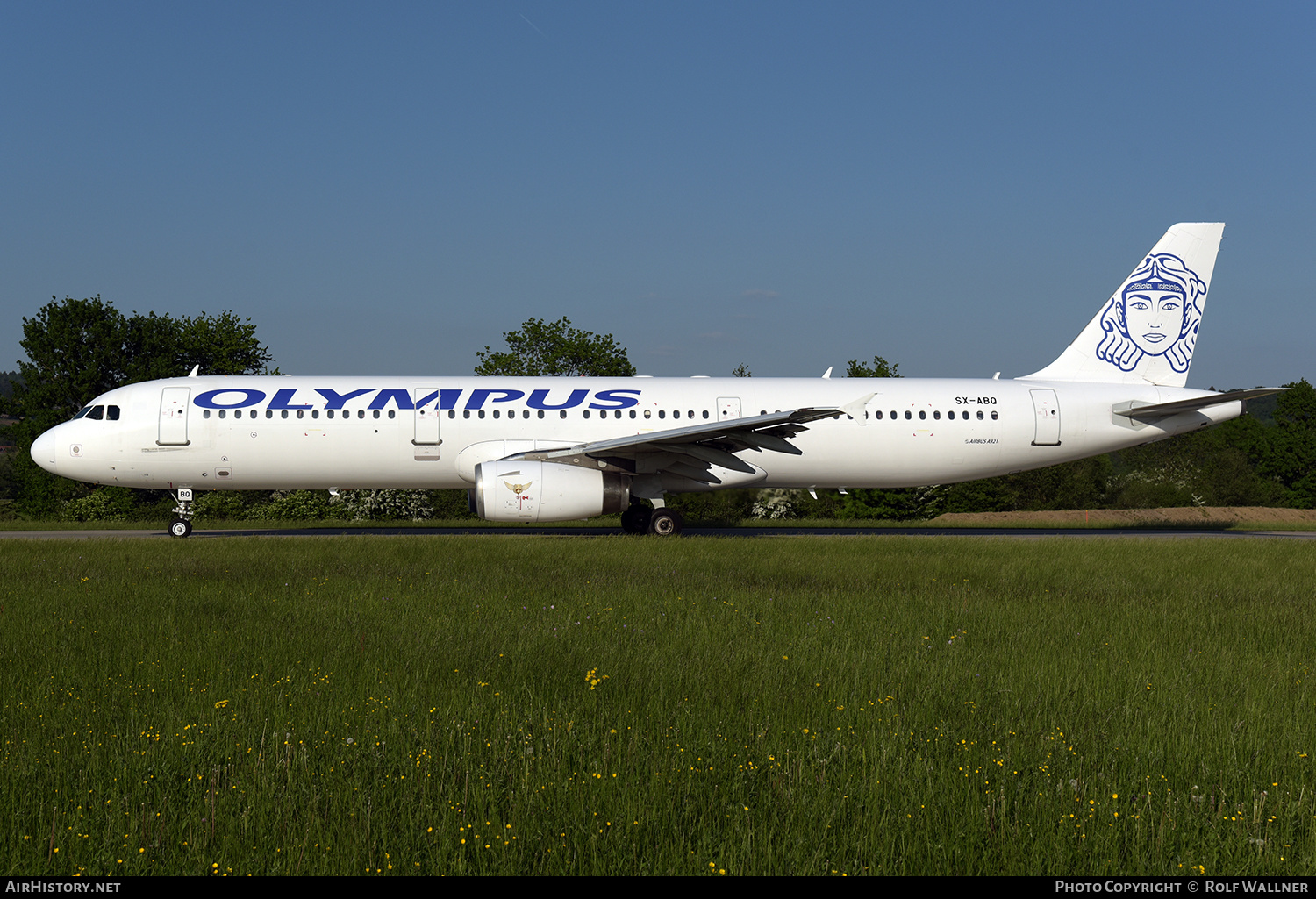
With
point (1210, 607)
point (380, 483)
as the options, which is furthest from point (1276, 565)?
point (380, 483)

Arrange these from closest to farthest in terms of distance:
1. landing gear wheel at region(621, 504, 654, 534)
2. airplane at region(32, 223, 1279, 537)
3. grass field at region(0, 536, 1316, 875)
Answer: grass field at region(0, 536, 1316, 875), airplane at region(32, 223, 1279, 537), landing gear wheel at region(621, 504, 654, 534)

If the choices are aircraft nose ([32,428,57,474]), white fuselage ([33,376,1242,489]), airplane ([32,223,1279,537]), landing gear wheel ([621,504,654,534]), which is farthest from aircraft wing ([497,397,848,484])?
aircraft nose ([32,428,57,474])

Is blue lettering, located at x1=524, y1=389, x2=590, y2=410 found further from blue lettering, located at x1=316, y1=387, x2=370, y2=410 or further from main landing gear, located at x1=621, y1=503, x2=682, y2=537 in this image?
blue lettering, located at x1=316, y1=387, x2=370, y2=410

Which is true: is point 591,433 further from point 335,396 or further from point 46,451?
point 46,451

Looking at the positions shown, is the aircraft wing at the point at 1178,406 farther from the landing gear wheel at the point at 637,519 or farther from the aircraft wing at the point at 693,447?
the landing gear wheel at the point at 637,519

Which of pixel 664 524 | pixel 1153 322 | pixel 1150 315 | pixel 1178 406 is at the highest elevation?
pixel 1150 315

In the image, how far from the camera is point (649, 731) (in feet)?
15.4

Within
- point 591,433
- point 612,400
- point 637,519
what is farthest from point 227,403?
point 637,519

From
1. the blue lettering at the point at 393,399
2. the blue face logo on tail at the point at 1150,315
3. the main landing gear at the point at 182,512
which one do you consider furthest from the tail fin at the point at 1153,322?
the main landing gear at the point at 182,512

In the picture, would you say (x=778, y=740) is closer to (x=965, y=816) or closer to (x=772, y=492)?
(x=965, y=816)

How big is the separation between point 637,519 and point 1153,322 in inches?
510

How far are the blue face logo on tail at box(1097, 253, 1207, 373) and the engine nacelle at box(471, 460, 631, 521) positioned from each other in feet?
41.7

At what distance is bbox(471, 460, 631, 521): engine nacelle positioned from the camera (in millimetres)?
16641

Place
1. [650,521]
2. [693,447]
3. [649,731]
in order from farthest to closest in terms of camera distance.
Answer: [650,521]
[693,447]
[649,731]
